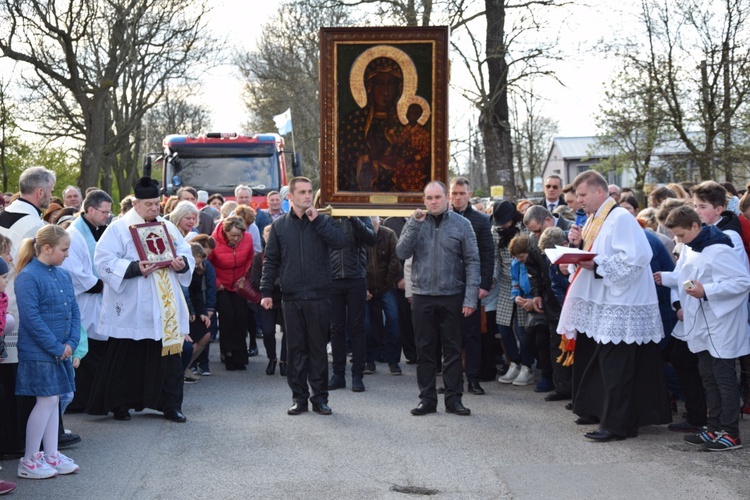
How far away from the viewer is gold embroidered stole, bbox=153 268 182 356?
369 inches

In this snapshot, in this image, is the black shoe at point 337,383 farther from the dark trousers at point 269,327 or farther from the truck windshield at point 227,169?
the truck windshield at point 227,169

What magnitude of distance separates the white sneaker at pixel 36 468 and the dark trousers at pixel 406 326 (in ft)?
19.7

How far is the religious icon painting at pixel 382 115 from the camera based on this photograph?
32.0 ft

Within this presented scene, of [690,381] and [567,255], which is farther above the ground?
[567,255]

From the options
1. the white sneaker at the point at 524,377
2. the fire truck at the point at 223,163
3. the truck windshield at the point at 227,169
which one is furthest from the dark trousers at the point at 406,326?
the truck windshield at the point at 227,169

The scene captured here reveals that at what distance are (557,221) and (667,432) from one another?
10.4 feet

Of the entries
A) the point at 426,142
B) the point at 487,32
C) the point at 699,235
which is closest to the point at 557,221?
the point at 426,142

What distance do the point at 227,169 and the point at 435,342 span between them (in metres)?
14.5

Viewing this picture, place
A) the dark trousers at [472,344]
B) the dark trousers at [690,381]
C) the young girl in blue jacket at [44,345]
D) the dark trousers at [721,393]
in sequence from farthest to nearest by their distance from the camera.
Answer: the dark trousers at [472,344]
the dark trousers at [690,381]
the dark trousers at [721,393]
the young girl in blue jacket at [44,345]

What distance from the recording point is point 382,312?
12.9 metres

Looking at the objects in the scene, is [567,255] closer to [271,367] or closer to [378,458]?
[378,458]

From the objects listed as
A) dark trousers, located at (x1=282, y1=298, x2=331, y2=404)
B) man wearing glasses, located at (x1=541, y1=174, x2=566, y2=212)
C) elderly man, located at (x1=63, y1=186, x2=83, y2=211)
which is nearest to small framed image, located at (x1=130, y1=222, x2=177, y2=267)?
dark trousers, located at (x1=282, y1=298, x2=331, y2=404)

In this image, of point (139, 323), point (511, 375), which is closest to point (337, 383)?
point (511, 375)

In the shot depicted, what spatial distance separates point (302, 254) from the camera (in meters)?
9.72
